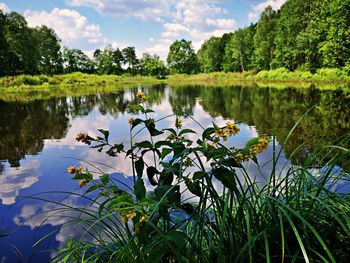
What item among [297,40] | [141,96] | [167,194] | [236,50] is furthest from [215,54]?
[167,194]

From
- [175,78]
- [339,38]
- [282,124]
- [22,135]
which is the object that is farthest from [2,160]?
[175,78]

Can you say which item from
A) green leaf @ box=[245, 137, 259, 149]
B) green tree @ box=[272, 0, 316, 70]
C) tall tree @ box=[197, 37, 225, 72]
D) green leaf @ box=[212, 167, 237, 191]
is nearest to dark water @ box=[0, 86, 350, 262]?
green leaf @ box=[245, 137, 259, 149]

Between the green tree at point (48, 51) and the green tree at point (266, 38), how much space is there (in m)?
39.8

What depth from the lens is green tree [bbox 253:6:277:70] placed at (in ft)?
144

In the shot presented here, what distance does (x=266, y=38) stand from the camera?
1781 inches

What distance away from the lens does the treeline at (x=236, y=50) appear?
86.5ft

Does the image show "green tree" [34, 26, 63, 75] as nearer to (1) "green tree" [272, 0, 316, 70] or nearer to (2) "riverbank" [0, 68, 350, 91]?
(2) "riverbank" [0, 68, 350, 91]

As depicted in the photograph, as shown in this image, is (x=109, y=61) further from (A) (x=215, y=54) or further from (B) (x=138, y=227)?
(B) (x=138, y=227)

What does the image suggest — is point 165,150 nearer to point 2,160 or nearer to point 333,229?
point 333,229

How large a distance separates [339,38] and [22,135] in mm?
25130

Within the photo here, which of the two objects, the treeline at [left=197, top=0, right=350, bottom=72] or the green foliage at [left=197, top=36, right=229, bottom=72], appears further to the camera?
the green foliage at [left=197, top=36, right=229, bottom=72]

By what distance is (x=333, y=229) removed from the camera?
1.71m

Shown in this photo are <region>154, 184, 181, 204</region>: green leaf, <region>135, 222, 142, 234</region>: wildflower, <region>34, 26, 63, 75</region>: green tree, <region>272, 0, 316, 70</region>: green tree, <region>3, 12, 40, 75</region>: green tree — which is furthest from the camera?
<region>34, 26, 63, 75</region>: green tree

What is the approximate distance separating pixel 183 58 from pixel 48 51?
103 ft
